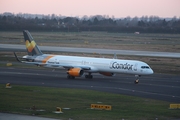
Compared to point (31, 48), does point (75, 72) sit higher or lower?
lower

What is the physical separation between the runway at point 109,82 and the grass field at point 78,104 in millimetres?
3195

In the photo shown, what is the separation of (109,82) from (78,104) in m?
17.2

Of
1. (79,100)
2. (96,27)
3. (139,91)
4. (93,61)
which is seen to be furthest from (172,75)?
(96,27)

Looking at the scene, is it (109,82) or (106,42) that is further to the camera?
(106,42)

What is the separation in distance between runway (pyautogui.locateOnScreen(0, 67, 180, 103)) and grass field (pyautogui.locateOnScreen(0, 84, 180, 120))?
319cm

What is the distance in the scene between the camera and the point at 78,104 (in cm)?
3444

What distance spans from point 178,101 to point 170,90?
7420 mm

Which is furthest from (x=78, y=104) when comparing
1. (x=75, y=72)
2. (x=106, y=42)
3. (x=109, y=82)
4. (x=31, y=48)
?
(x=106, y=42)

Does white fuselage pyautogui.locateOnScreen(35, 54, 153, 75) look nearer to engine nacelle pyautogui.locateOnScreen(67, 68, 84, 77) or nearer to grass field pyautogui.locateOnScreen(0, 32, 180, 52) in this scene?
engine nacelle pyautogui.locateOnScreen(67, 68, 84, 77)

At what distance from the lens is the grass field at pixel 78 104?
29.7 meters

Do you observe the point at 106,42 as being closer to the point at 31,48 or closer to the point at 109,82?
the point at 31,48

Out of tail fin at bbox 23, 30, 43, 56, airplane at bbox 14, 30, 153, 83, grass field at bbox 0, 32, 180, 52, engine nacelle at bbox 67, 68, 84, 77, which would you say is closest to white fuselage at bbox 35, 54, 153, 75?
airplane at bbox 14, 30, 153, 83

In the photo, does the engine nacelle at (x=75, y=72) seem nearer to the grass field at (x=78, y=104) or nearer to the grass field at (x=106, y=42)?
the grass field at (x=78, y=104)

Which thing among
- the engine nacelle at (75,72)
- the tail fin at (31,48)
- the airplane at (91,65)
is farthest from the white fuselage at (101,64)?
the tail fin at (31,48)
